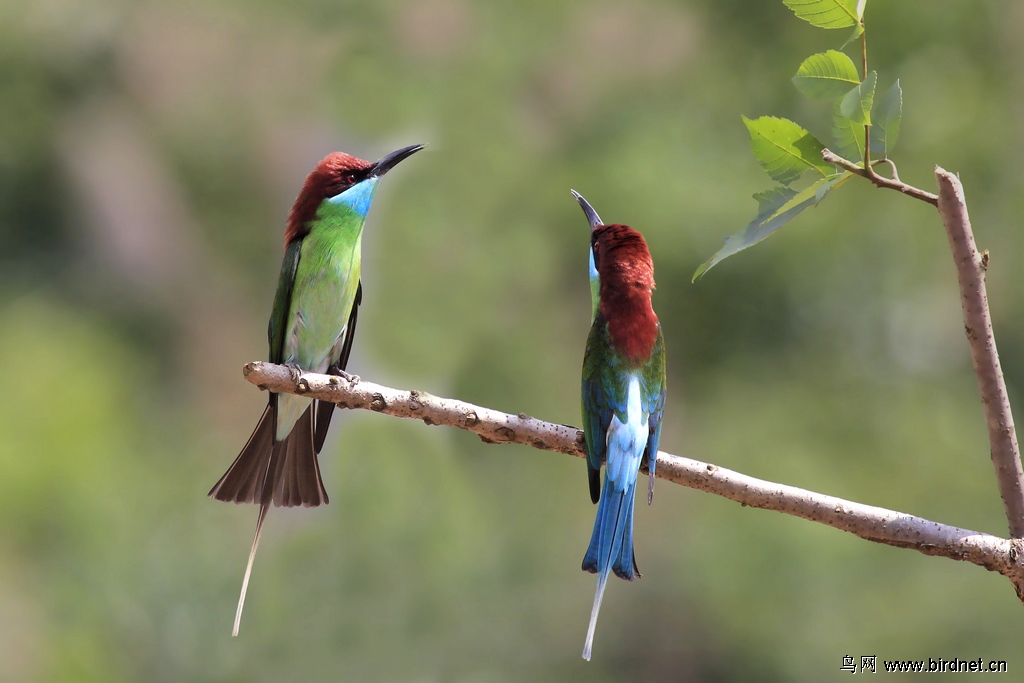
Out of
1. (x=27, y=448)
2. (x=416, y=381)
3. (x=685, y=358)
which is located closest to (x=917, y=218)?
(x=685, y=358)

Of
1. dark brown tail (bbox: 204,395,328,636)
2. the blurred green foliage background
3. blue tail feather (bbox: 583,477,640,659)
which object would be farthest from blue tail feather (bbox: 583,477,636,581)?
the blurred green foliage background

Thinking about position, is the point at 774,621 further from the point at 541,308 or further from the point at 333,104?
the point at 333,104

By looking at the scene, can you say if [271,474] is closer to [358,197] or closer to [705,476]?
[358,197]

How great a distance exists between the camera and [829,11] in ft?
3.74

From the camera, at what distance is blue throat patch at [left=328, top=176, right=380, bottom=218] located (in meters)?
2.38

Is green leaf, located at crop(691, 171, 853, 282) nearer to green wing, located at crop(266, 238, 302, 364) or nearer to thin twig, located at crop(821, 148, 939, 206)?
thin twig, located at crop(821, 148, 939, 206)

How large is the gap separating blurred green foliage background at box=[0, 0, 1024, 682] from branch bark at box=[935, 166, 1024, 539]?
3.01 meters

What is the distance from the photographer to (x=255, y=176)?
8805 mm

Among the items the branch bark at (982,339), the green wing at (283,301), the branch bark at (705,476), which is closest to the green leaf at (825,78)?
the branch bark at (982,339)

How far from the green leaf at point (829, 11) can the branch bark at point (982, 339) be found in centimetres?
20

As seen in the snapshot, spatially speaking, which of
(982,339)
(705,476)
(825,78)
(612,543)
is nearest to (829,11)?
(825,78)

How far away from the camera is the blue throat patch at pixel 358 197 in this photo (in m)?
2.38

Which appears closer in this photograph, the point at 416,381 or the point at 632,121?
the point at 416,381

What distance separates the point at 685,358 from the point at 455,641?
278cm
